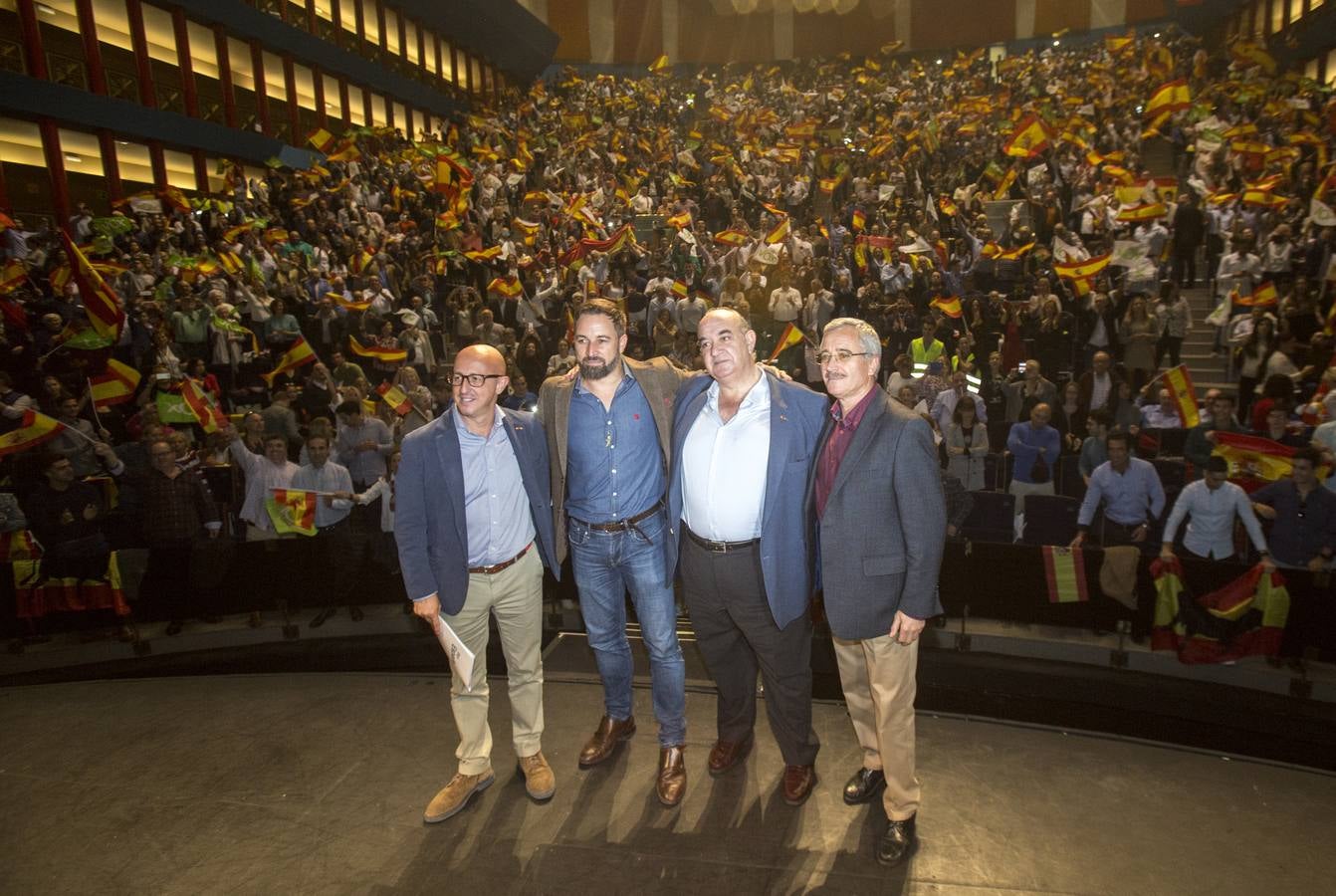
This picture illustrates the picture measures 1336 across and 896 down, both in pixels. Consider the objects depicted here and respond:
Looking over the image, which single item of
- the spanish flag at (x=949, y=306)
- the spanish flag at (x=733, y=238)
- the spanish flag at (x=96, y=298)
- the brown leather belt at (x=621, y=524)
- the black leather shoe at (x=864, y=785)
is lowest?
the black leather shoe at (x=864, y=785)

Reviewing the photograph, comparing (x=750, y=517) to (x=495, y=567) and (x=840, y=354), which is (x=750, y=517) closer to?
(x=840, y=354)

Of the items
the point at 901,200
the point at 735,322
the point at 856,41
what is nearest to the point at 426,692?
the point at 735,322

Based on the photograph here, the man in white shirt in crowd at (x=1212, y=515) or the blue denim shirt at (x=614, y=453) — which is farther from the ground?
the blue denim shirt at (x=614, y=453)

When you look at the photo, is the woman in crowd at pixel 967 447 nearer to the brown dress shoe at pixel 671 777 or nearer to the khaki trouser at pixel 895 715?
the khaki trouser at pixel 895 715

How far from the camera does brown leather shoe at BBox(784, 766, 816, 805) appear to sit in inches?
146

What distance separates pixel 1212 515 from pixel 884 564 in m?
4.44

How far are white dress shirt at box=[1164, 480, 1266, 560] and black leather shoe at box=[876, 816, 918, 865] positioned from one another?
398cm

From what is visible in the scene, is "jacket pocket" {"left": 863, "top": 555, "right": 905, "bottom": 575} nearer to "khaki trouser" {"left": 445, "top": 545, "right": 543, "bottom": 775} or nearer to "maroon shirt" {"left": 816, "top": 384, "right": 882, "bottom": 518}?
"maroon shirt" {"left": 816, "top": 384, "right": 882, "bottom": 518}

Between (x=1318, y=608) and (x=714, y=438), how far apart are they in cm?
457

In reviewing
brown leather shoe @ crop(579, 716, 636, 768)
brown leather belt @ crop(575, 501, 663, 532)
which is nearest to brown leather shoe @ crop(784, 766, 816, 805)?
brown leather shoe @ crop(579, 716, 636, 768)

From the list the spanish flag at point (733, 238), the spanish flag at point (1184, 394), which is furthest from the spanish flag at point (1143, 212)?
the spanish flag at point (1184, 394)

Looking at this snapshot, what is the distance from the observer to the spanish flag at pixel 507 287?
13.4m

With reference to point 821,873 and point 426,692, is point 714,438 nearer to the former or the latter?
point 821,873

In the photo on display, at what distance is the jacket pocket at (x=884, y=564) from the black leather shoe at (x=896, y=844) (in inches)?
41.7
